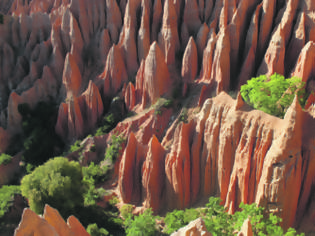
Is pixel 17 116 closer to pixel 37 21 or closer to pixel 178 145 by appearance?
pixel 37 21

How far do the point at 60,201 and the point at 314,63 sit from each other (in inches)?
679

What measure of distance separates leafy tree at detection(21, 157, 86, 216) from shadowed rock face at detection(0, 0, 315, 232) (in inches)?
108

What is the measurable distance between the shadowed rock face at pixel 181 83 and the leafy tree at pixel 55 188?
2751mm

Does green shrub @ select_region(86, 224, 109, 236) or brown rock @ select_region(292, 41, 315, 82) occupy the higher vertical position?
brown rock @ select_region(292, 41, 315, 82)

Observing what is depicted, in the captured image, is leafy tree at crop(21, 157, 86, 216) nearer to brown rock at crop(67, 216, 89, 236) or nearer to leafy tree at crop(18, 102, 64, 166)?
brown rock at crop(67, 216, 89, 236)

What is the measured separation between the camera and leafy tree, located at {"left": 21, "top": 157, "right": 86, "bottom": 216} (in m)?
15.4

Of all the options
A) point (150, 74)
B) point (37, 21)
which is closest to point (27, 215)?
point (150, 74)

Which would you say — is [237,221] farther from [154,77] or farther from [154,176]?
[154,77]

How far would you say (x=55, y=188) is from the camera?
15430 millimetres

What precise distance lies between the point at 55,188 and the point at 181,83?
40.7ft

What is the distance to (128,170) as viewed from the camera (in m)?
17.5

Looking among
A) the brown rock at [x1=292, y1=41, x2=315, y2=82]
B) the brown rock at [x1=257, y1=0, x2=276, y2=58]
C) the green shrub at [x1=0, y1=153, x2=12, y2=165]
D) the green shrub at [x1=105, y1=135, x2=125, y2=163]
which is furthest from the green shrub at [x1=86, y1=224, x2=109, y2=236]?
the brown rock at [x1=257, y1=0, x2=276, y2=58]

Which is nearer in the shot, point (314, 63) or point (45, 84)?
point (314, 63)

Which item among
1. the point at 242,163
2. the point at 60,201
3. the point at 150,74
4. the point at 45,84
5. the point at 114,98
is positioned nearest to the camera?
the point at 242,163
